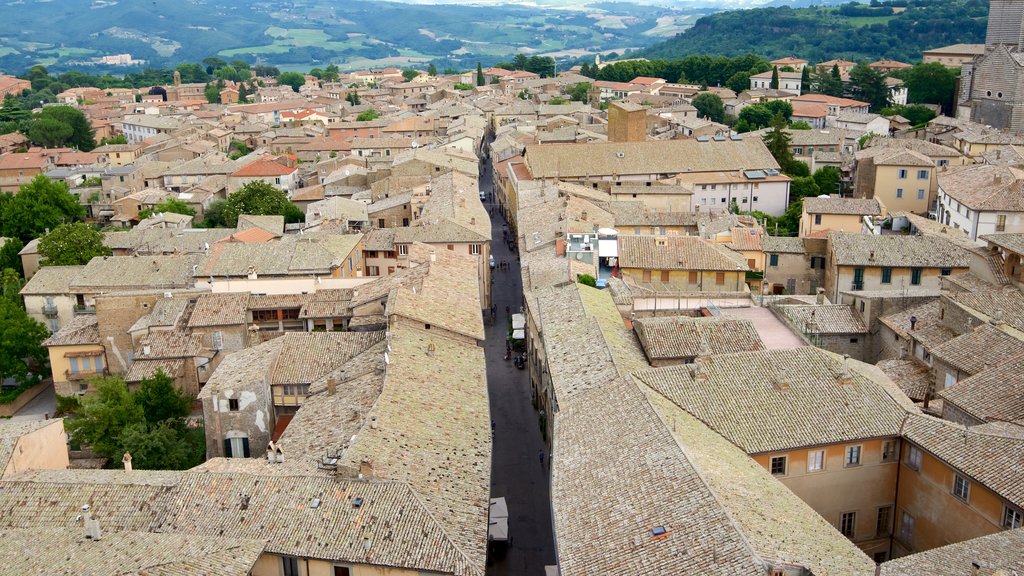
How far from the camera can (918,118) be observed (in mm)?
106312

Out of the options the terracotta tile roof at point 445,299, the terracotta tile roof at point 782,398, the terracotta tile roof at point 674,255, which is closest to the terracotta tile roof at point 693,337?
the terracotta tile roof at point 782,398

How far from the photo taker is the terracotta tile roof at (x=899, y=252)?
4419 cm

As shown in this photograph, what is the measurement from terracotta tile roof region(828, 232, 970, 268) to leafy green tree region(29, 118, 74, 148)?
347 feet

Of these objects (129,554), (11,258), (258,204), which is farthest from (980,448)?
(11,258)

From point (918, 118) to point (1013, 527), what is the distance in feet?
304

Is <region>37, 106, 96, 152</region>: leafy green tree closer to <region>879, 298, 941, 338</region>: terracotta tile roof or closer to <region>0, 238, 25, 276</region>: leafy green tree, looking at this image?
<region>0, 238, 25, 276</region>: leafy green tree

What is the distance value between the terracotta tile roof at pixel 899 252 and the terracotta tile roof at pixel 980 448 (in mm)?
18781

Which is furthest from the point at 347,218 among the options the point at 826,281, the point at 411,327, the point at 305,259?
the point at 826,281

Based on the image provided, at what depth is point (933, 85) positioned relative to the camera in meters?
113

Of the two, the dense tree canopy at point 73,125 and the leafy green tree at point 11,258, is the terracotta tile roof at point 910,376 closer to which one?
the leafy green tree at point 11,258

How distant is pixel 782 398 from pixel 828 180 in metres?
51.2

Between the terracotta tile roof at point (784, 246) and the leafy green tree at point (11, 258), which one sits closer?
the terracotta tile roof at point (784, 246)

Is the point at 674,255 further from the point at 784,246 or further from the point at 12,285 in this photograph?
the point at 12,285

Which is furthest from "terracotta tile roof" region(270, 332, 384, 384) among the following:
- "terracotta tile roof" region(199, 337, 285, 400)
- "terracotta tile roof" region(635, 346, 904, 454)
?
"terracotta tile roof" region(635, 346, 904, 454)
